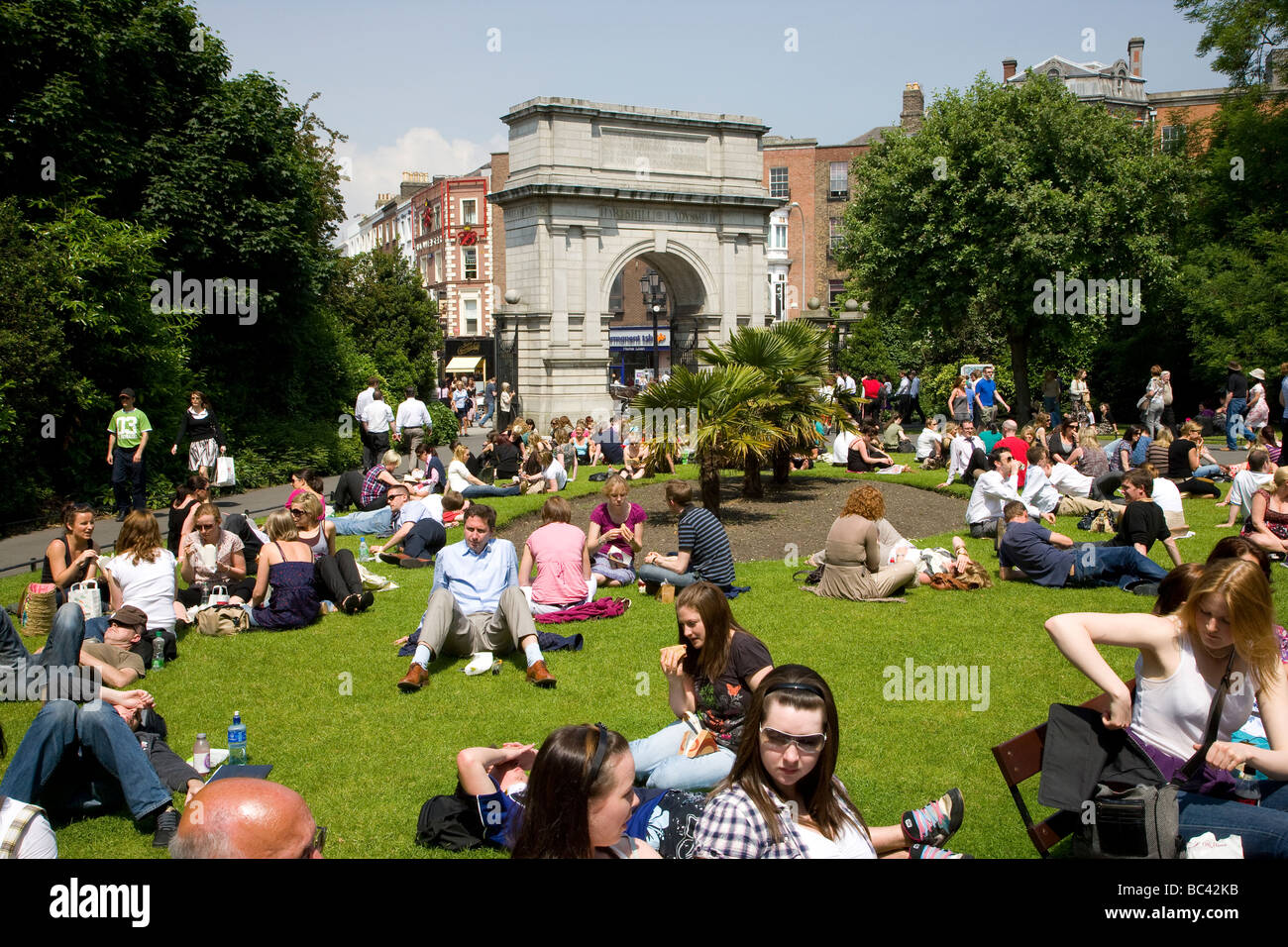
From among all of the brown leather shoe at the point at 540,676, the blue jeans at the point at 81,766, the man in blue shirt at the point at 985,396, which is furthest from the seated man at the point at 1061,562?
the man in blue shirt at the point at 985,396

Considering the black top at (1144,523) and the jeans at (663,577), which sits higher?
the black top at (1144,523)

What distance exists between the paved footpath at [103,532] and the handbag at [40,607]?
1844 millimetres

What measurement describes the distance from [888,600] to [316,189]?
21.3 metres

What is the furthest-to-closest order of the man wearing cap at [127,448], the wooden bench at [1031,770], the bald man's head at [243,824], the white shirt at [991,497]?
the man wearing cap at [127,448], the white shirt at [991,497], the wooden bench at [1031,770], the bald man's head at [243,824]

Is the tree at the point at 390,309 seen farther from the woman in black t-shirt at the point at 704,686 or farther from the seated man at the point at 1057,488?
the woman in black t-shirt at the point at 704,686

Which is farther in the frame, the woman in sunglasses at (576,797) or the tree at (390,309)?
the tree at (390,309)

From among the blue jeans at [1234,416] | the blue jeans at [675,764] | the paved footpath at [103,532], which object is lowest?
the blue jeans at [675,764]

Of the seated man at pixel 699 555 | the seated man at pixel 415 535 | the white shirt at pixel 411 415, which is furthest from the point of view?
the white shirt at pixel 411 415

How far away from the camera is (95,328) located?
740 inches

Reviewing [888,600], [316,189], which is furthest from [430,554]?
[316,189]

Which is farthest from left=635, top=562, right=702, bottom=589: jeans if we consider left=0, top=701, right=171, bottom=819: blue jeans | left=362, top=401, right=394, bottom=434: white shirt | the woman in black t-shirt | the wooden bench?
left=362, top=401, right=394, bottom=434: white shirt

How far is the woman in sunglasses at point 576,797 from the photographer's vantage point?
3.83 m

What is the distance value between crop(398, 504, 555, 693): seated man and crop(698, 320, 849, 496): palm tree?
8.48 metres
